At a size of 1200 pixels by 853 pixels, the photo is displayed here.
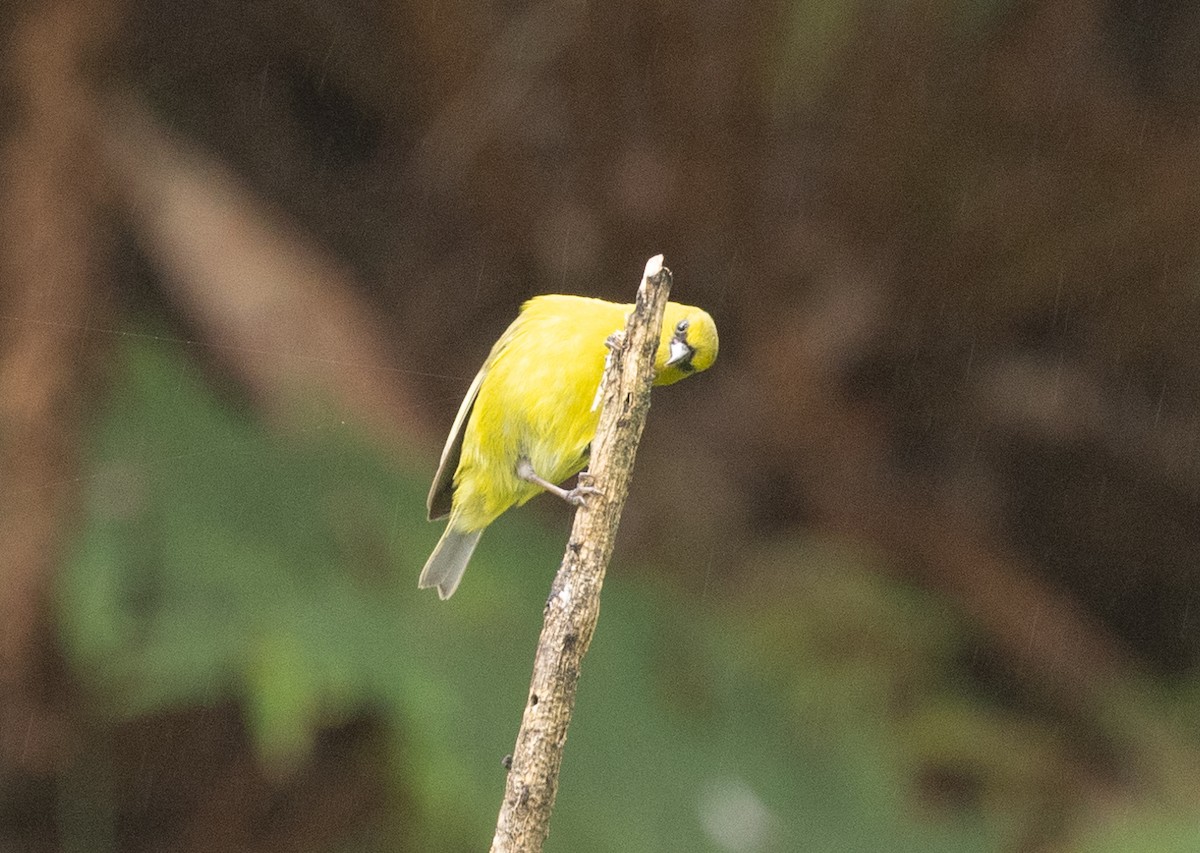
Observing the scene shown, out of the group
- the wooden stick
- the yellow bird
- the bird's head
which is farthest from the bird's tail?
the wooden stick

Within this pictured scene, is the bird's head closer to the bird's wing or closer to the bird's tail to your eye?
the bird's wing

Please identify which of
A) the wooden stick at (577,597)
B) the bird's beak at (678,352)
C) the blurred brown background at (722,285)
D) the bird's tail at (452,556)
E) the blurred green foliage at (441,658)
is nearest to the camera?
the wooden stick at (577,597)

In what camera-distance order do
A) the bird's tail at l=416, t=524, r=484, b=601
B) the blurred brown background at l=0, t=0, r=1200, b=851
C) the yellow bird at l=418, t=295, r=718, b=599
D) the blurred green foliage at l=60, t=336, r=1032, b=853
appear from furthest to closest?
the blurred brown background at l=0, t=0, r=1200, b=851, the blurred green foliage at l=60, t=336, r=1032, b=853, the bird's tail at l=416, t=524, r=484, b=601, the yellow bird at l=418, t=295, r=718, b=599

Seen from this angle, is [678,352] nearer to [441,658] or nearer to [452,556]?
[452,556]

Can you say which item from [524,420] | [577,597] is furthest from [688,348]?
[577,597]

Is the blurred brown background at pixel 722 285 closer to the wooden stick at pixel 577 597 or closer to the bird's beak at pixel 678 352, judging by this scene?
the bird's beak at pixel 678 352

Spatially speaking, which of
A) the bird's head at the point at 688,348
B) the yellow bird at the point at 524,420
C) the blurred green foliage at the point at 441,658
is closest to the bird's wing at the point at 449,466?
the yellow bird at the point at 524,420

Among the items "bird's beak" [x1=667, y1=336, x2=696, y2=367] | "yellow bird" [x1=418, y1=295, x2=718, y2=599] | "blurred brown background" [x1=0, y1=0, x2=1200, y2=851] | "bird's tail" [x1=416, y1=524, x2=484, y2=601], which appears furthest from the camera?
"blurred brown background" [x1=0, y1=0, x2=1200, y2=851]

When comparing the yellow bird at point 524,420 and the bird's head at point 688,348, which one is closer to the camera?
the bird's head at point 688,348
